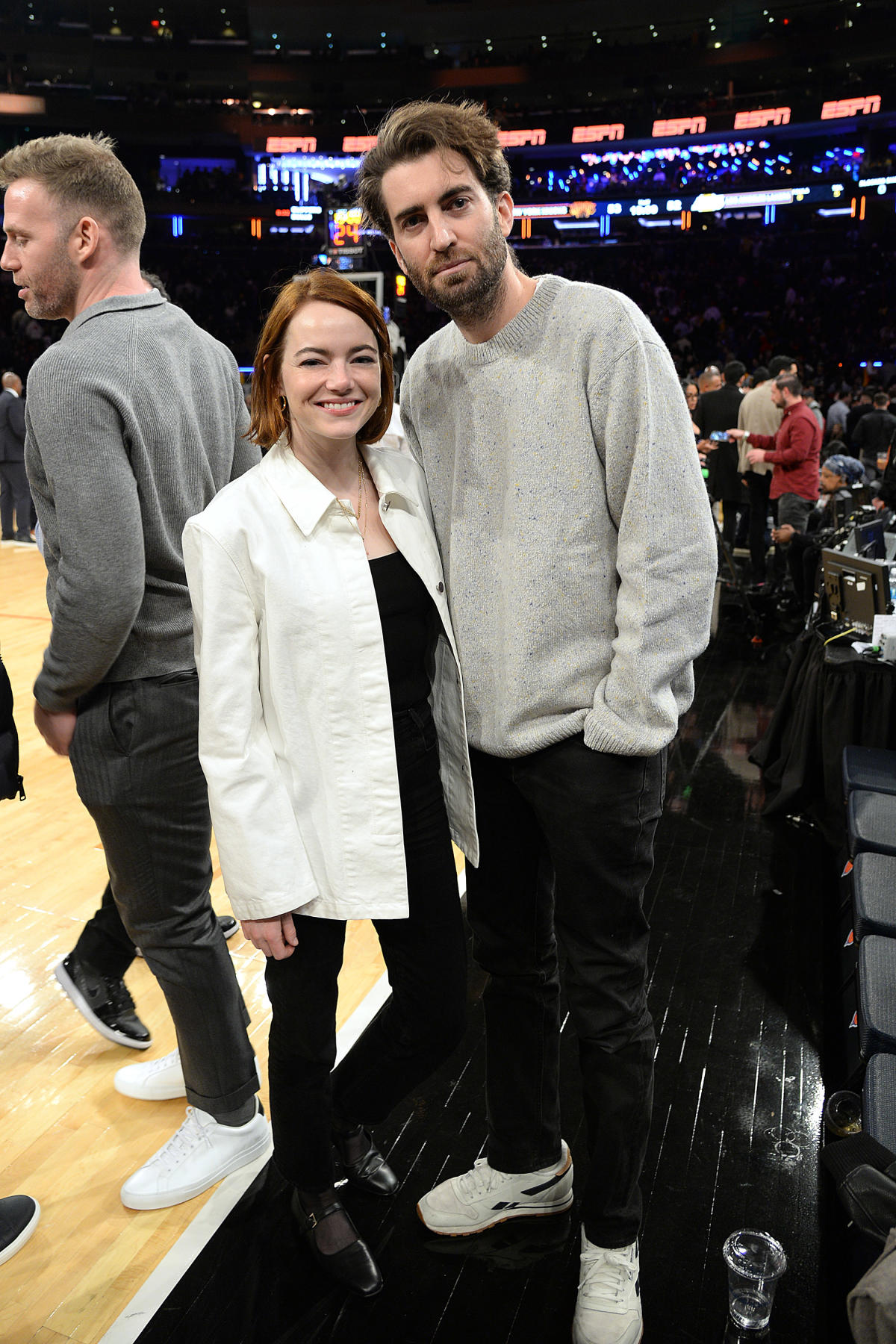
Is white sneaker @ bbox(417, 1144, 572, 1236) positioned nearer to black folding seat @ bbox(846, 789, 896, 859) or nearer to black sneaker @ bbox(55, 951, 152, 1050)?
black sneaker @ bbox(55, 951, 152, 1050)

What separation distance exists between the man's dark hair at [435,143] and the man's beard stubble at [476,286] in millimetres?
104

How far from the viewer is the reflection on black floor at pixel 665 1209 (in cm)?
175

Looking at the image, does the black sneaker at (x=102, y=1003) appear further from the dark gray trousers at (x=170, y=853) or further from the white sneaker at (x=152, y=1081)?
the dark gray trousers at (x=170, y=853)

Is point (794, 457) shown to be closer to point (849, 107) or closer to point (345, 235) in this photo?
point (345, 235)

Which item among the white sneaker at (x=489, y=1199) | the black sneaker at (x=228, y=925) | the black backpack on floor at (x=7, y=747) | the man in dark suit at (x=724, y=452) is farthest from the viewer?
the man in dark suit at (x=724, y=452)

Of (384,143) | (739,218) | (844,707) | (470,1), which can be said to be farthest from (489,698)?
(470,1)

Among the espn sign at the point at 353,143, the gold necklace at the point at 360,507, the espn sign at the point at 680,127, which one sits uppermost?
the espn sign at the point at 353,143

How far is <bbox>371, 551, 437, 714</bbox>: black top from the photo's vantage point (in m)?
1.57

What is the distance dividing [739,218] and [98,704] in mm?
28370

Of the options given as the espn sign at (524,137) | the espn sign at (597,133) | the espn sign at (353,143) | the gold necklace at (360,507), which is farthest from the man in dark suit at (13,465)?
the espn sign at (597,133)

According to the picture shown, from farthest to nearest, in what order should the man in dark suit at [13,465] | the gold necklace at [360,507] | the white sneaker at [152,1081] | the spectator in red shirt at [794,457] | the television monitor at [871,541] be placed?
the man in dark suit at [13,465] < the spectator in red shirt at [794,457] < the television monitor at [871,541] < the white sneaker at [152,1081] < the gold necklace at [360,507]

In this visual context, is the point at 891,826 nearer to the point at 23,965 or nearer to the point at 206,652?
the point at 206,652

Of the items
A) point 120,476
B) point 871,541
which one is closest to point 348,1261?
point 120,476

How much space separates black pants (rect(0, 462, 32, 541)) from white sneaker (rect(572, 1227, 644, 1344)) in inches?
346
